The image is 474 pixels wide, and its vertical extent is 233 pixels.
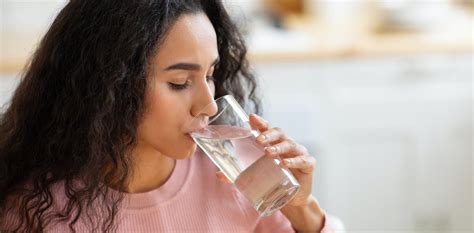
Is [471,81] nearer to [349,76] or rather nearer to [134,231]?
[349,76]

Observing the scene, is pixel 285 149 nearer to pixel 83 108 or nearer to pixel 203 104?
pixel 203 104

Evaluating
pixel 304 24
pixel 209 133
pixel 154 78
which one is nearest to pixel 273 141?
pixel 209 133

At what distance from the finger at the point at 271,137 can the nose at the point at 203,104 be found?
0.08 m

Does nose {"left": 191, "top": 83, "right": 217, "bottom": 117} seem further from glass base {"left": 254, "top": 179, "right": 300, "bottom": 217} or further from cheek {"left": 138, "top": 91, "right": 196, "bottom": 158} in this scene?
glass base {"left": 254, "top": 179, "right": 300, "bottom": 217}

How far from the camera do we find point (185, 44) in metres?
1.20

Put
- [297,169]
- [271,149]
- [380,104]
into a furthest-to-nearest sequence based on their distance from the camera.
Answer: [380,104] → [297,169] → [271,149]

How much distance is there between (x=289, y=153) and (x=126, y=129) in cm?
25

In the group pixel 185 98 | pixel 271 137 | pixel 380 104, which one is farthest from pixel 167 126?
pixel 380 104

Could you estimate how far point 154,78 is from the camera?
1.21 meters

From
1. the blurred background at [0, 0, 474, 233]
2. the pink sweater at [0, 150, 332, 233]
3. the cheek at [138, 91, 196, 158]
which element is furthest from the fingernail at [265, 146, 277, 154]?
the blurred background at [0, 0, 474, 233]

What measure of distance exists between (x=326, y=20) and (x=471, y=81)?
23.3 inches

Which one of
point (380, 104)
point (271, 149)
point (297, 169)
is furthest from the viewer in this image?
point (380, 104)

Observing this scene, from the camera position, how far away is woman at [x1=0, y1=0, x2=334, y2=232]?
3.93ft

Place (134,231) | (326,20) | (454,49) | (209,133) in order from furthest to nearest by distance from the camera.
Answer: (326,20), (454,49), (134,231), (209,133)
